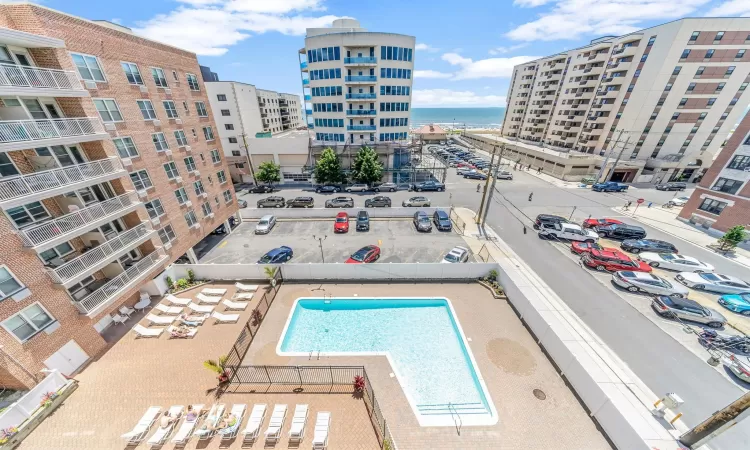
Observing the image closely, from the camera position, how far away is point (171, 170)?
20453mm

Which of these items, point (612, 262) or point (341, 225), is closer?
point (612, 262)

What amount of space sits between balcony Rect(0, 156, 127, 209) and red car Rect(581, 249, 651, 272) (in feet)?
123

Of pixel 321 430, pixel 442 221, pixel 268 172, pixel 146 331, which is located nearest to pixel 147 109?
pixel 146 331

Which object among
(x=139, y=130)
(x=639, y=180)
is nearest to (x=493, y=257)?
(x=139, y=130)

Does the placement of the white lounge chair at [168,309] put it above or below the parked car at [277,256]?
below

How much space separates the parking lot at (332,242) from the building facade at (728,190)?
2976 centimetres

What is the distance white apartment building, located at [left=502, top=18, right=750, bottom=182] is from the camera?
3834cm

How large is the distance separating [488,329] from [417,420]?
7773 mm

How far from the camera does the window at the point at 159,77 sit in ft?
60.7

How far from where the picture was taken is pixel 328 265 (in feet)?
67.7

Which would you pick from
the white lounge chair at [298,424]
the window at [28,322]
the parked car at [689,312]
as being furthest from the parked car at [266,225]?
the parked car at [689,312]

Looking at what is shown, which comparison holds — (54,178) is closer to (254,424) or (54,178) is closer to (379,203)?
(254,424)

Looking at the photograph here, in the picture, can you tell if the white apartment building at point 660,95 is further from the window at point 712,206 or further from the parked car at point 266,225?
the parked car at point 266,225

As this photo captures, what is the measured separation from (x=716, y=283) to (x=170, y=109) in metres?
45.8
